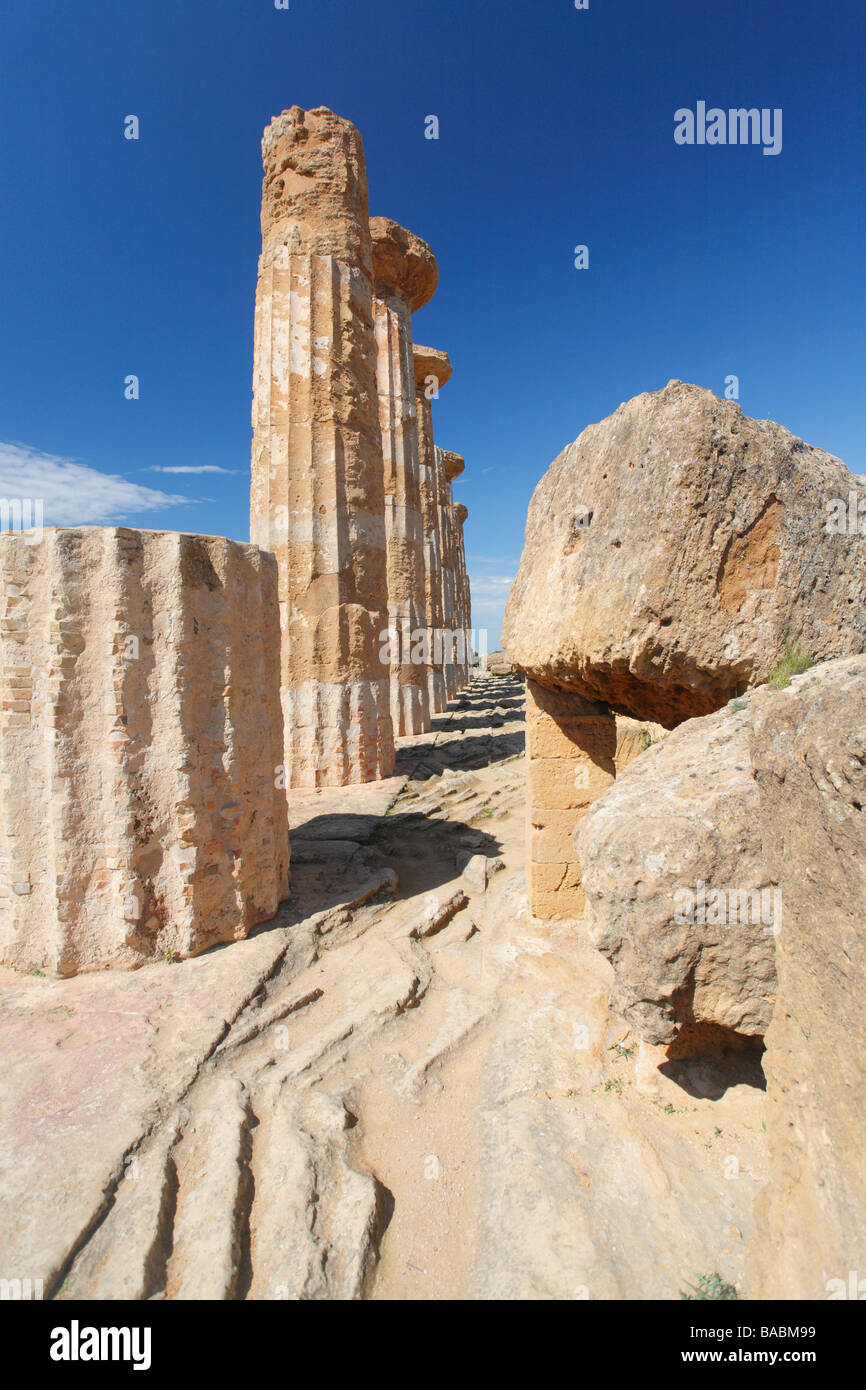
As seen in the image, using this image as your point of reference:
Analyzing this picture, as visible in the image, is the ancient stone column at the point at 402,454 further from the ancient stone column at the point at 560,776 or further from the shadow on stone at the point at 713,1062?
the shadow on stone at the point at 713,1062

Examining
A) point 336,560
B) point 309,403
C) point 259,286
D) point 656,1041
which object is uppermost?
point 259,286

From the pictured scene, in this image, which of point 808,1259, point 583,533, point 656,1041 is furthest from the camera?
point 583,533

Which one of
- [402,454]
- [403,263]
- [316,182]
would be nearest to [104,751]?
[316,182]

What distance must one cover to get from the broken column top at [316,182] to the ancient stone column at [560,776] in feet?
24.4

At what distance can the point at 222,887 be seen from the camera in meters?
4.46

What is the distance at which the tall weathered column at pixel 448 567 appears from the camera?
20.5m

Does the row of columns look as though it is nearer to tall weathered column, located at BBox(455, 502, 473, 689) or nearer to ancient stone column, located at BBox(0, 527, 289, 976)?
ancient stone column, located at BBox(0, 527, 289, 976)

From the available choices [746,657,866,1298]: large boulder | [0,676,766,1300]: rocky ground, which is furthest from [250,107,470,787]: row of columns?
[746,657,866,1298]: large boulder

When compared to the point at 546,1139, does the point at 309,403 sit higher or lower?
higher

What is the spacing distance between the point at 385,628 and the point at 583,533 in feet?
19.0

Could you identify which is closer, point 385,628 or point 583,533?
point 583,533

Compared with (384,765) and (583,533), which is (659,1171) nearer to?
(583,533)

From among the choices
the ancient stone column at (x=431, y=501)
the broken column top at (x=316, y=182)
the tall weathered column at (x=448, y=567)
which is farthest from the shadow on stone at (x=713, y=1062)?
the tall weathered column at (x=448, y=567)
